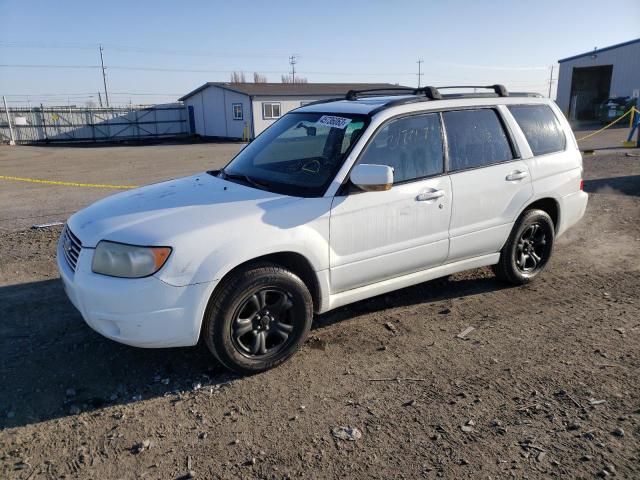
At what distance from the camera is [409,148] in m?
4.28

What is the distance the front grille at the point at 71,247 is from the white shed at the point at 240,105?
97.9 feet

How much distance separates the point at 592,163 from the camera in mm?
14180

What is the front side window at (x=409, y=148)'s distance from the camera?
4113 mm

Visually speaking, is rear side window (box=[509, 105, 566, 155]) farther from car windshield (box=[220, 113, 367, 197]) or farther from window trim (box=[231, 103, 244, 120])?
window trim (box=[231, 103, 244, 120])

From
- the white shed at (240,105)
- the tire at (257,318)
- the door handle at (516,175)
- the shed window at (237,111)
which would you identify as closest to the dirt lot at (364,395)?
the tire at (257,318)

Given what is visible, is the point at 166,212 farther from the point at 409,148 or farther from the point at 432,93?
the point at 432,93

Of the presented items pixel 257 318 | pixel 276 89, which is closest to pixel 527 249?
pixel 257 318

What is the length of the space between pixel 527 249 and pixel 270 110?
31115 mm

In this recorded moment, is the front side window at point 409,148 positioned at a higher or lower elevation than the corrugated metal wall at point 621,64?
lower

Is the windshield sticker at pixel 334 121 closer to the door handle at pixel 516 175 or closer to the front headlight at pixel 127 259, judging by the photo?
the door handle at pixel 516 175

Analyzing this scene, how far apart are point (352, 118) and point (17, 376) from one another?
3.12m

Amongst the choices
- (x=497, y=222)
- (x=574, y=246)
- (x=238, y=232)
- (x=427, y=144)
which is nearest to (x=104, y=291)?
(x=238, y=232)

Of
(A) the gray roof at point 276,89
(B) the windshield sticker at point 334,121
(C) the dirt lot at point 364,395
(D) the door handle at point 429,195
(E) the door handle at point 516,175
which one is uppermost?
(A) the gray roof at point 276,89

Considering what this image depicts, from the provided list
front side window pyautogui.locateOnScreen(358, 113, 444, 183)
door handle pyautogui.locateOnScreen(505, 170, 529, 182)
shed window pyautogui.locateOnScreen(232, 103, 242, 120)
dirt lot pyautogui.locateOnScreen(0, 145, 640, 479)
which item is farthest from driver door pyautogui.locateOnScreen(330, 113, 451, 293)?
shed window pyautogui.locateOnScreen(232, 103, 242, 120)
